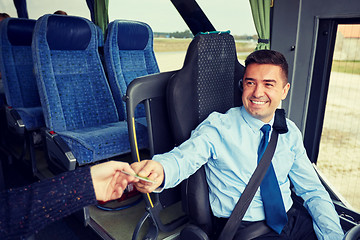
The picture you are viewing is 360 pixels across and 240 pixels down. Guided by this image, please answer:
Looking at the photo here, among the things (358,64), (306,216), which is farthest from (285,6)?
(306,216)

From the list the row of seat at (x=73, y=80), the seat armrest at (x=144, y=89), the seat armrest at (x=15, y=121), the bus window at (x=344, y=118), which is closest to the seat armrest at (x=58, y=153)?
Result: the row of seat at (x=73, y=80)

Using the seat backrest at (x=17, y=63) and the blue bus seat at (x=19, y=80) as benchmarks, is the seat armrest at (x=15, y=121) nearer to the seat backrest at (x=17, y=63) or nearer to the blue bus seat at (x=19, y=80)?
the blue bus seat at (x=19, y=80)

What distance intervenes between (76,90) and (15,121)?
2.48 ft

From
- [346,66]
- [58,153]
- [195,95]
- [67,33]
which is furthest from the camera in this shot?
[67,33]

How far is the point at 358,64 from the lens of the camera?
2.14 m

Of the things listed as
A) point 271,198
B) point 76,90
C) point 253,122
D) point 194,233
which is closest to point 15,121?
point 76,90

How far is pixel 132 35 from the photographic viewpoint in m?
3.01

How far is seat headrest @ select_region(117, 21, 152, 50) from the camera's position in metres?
2.92

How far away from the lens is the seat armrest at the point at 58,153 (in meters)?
2.02

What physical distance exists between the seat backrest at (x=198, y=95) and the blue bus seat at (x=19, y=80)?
6.74 ft

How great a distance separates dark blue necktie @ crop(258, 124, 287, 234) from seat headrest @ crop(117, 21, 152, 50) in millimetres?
2098

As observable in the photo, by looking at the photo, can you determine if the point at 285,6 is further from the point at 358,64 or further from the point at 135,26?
the point at 135,26

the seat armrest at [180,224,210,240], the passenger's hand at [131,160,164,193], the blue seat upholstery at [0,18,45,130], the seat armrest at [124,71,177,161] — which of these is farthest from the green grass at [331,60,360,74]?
the blue seat upholstery at [0,18,45,130]

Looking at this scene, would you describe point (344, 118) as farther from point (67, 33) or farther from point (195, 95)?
point (67, 33)
